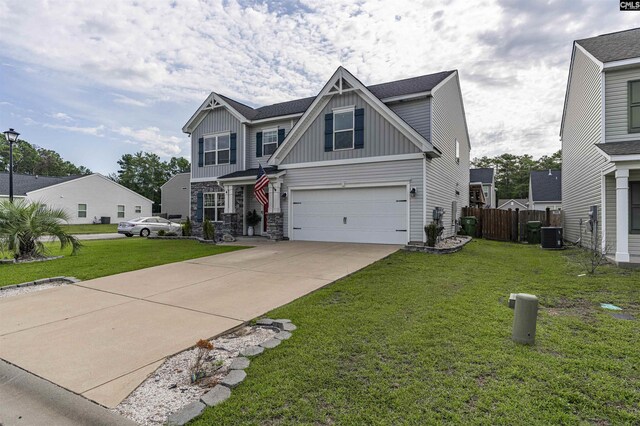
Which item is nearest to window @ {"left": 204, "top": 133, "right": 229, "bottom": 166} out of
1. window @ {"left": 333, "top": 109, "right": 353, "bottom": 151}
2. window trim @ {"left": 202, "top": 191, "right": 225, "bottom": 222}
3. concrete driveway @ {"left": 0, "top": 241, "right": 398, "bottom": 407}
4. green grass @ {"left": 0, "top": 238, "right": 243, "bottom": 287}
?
window trim @ {"left": 202, "top": 191, "right": 225, "bottom": 222}

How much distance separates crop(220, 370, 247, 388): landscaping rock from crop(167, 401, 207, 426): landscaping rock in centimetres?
28

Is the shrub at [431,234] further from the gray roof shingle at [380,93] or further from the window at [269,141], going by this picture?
the window at [269,141]

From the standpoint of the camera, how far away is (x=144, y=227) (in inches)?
752

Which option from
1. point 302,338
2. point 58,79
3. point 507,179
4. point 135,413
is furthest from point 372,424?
point 507,179

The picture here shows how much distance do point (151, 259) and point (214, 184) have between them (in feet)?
27.0

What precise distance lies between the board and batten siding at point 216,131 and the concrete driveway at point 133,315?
9.26 m

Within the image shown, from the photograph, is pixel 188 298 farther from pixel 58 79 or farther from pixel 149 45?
pixel 58 79

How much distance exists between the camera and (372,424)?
7.16 feet

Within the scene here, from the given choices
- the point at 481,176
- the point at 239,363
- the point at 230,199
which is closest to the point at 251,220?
the point at 230,199

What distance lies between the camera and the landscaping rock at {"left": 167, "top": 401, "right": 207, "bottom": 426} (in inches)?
88.7

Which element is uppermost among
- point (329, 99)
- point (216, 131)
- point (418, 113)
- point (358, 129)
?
point (329, 99)

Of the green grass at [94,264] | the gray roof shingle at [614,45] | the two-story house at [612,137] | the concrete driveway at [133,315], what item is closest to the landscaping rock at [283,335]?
the concrete driveway at [133,315]

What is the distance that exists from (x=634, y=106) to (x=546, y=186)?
24.6 meters

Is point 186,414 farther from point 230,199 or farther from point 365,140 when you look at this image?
point 230,199
